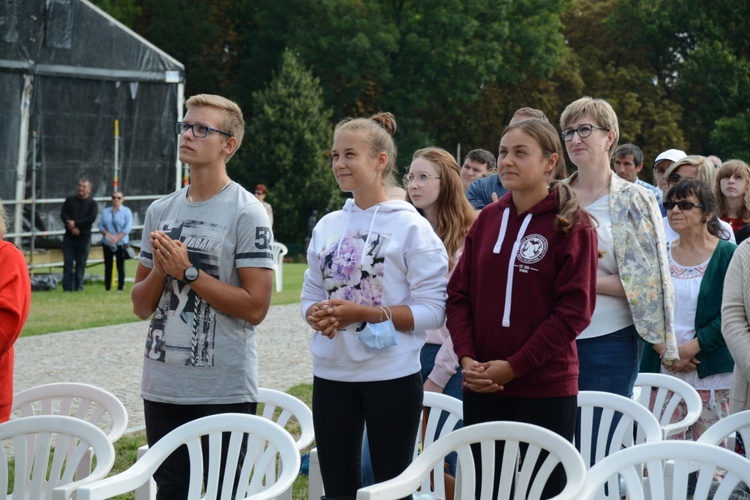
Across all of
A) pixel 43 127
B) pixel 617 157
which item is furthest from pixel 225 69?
pixel 617 157

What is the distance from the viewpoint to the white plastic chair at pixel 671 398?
5.19 meters

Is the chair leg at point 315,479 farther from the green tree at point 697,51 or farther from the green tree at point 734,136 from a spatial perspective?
the green tree at point 697,51

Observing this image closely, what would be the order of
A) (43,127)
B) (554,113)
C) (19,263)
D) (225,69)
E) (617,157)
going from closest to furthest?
(19,263) < (617,157) < (43,127) < (554,113) < (225,69)

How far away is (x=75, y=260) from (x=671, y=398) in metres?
16.4

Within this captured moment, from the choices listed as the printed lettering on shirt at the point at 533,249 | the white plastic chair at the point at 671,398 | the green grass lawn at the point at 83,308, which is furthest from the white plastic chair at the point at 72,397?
the green grass lawn at the point at 83,308

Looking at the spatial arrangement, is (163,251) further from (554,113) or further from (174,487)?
(554,113)

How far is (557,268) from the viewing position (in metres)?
4.03

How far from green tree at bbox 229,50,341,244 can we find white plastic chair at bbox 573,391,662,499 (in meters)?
37.0

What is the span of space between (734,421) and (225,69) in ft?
159

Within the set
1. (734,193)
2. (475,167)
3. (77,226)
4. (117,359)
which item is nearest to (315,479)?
(475,167)

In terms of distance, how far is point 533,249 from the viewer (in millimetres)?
4031

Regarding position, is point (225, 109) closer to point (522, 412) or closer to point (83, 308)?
point (522, 412)

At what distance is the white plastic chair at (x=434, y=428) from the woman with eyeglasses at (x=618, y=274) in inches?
24.9

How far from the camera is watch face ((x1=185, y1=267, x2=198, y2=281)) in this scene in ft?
13.3
